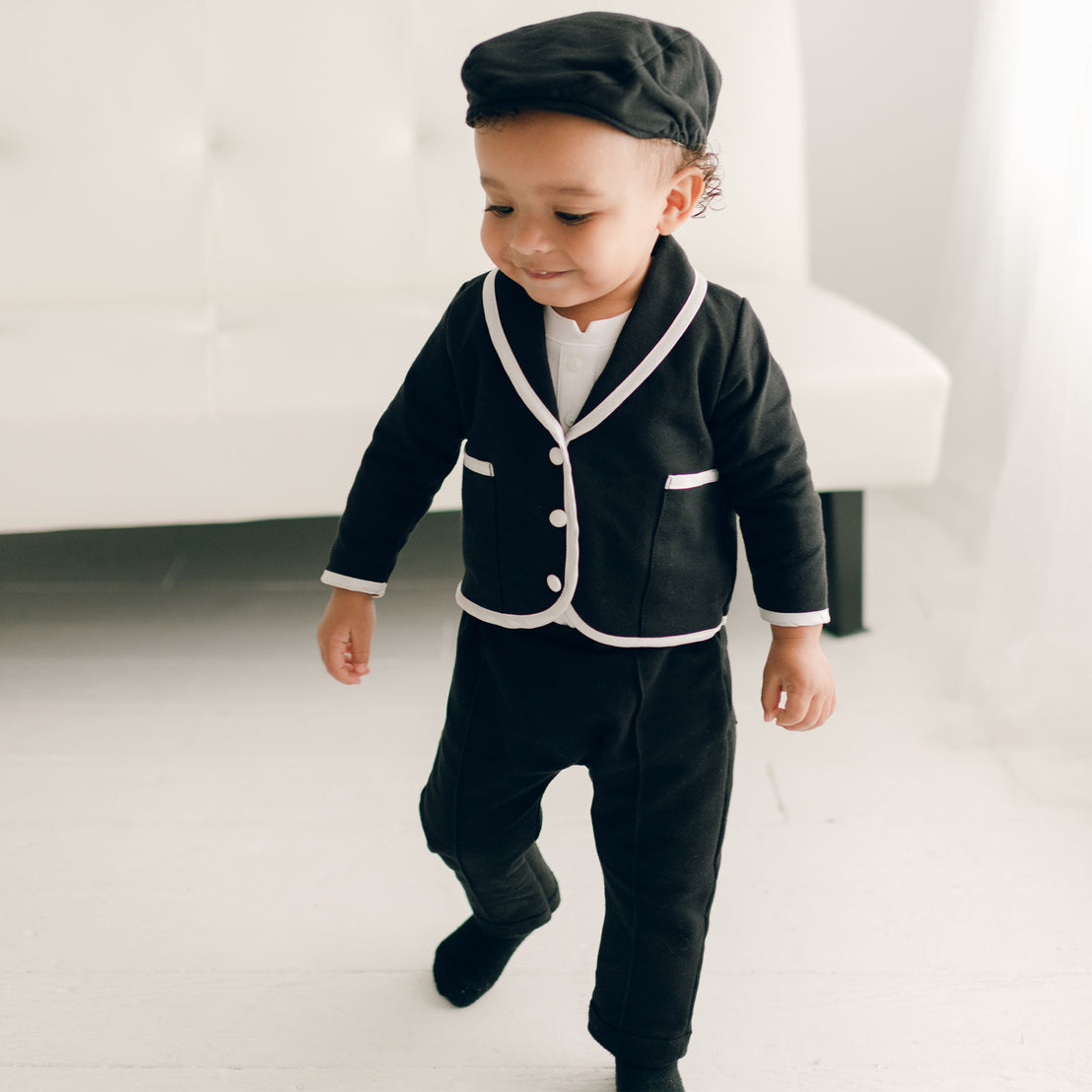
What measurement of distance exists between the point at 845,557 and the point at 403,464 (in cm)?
85

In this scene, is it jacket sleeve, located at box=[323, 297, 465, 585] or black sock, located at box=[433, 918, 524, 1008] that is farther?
black sock, located at box=[433, 918, 524, 1008]

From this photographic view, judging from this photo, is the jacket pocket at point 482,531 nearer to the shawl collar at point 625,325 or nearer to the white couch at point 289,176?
the shawl collar at point 625,325

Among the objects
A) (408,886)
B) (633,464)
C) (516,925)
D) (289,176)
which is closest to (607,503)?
(633,464)

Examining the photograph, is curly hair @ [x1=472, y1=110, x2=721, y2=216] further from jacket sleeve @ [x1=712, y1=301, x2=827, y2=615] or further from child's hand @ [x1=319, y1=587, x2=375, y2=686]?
child's hand @ [x1=319, y1=587, x2=375, y2=686]

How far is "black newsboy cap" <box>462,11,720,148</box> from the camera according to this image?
579mm

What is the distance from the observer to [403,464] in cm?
76

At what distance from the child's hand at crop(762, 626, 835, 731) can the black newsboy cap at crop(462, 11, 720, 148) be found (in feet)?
1.01

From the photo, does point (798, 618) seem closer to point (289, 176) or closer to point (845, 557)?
point (845, 557)

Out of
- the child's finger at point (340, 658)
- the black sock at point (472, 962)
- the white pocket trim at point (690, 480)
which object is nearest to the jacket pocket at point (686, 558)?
the white pocket trim at point (690, 480)

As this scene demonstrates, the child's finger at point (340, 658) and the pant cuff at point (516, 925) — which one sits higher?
the child's finger at point (340, 658)

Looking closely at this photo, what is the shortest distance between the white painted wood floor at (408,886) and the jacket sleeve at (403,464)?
36cm

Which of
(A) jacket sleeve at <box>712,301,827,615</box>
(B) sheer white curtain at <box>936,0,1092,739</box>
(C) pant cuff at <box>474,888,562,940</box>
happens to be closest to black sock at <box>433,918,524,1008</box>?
(C) pant cuff at <box>474,888,562,940</box>

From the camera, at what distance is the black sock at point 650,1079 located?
0.80 meters

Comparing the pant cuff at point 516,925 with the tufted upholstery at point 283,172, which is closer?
the pant cuff at point 516,925
